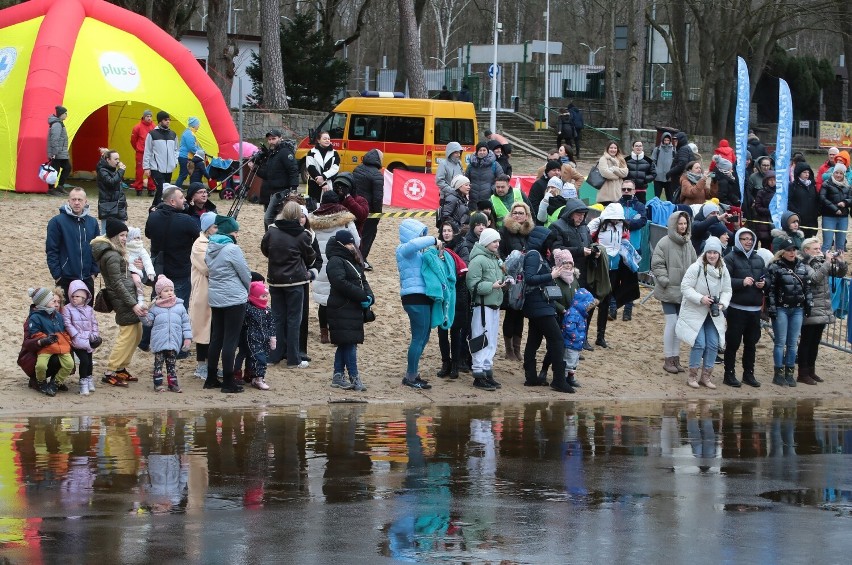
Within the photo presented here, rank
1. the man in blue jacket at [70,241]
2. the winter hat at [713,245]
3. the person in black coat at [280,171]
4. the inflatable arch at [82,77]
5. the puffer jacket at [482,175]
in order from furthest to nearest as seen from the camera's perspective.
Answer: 1. the inflatable arch at [82,77]
2. the puffer jacket at [482,175]
3. the person in black coat at [280,171]
4. the winter hat at [713,245]
5. the man in blue jacket at [70,241]

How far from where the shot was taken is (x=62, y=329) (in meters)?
12.9

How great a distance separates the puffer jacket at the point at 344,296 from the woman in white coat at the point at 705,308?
12.4 feet

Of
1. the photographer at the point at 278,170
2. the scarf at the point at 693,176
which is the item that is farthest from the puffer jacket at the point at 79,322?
the scarf at the point at 693,176

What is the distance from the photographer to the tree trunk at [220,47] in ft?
115

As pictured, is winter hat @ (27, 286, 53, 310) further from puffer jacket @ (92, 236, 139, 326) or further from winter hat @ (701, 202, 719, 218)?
winter hat @ (701, 202, 719, 218)

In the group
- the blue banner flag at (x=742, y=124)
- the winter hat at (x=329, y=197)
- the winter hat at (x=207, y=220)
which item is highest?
the blue banner flag at (x=742, y=124)

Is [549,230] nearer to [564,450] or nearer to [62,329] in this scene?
[564,450]

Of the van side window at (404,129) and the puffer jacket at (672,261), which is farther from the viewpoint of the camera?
the van side window at (404,129)

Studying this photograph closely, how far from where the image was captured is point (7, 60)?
24.5 meters

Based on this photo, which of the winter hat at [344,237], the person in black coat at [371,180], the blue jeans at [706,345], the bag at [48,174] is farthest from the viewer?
the bag at [48,174]

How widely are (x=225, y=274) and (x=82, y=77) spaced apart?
12293mm

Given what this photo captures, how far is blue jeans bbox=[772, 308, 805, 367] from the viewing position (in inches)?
608

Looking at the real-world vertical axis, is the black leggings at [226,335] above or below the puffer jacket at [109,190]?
below

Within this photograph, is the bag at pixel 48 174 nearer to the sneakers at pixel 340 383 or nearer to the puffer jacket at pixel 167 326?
the puffer jacket at pixel 167 326
